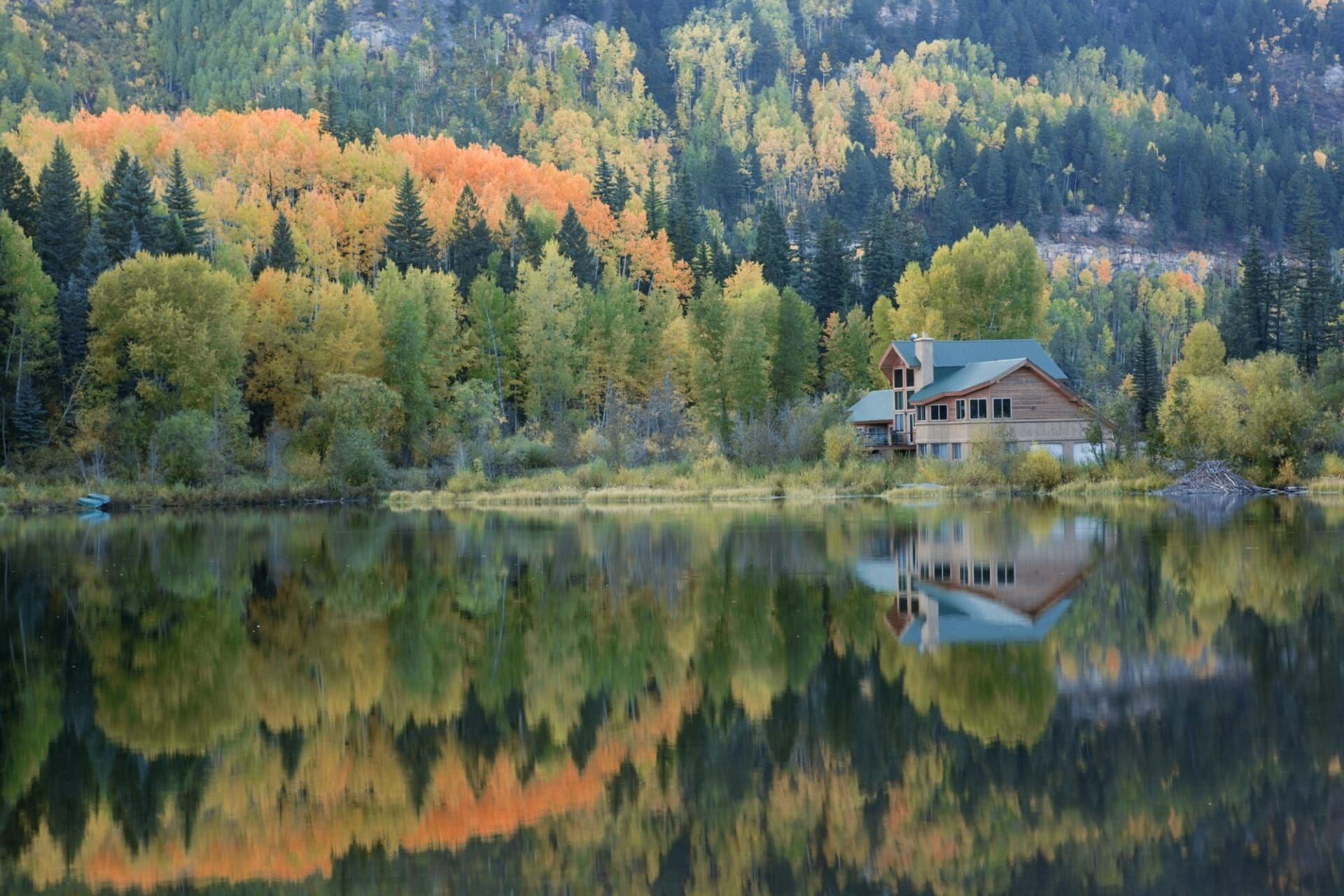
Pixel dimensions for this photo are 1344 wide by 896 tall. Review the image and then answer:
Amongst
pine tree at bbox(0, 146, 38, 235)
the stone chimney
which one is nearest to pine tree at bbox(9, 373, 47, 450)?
pine tree at bbox(0, 146, 38, 235)

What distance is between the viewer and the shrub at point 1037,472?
168 feet

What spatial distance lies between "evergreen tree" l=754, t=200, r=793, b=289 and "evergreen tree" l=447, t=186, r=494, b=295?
2018 centimetres

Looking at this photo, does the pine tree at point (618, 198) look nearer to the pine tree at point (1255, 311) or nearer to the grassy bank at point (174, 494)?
the pine tree at point (1255, 311)

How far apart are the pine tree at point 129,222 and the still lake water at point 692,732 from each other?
4856cm

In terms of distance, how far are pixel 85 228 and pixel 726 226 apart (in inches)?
3845

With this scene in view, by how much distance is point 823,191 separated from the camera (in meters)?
167

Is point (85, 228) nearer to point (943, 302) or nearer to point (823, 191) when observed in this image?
point (943, 302)

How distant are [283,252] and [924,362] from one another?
36.0 metres

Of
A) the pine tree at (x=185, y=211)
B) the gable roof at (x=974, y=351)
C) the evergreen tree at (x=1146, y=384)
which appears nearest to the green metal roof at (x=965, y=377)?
the gable roof at (x=974, y=351)

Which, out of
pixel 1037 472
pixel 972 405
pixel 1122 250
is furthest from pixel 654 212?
pixel 1122 250

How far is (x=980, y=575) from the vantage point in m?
22.0

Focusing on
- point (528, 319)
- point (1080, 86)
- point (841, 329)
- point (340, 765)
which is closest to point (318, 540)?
point (340, 765)

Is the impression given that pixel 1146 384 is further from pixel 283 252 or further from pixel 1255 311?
pixel 283 252

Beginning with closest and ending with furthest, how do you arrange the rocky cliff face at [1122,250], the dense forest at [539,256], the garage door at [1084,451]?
the garage door at [1084,451], the dense forest at [539,256], the rocky cliff face at [1122,250]
